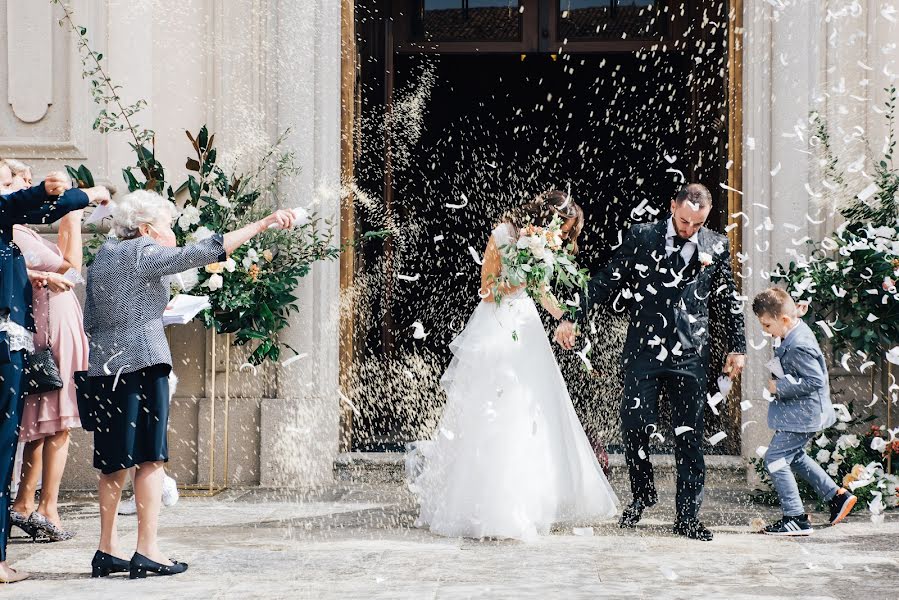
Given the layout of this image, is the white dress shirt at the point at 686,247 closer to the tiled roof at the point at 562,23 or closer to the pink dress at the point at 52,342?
the pink dress at the point at 52,342

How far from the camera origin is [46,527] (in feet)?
18.5

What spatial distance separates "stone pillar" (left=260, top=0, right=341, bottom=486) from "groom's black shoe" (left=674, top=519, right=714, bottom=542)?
264 cm

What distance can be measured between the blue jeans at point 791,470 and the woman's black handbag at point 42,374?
3644 mm

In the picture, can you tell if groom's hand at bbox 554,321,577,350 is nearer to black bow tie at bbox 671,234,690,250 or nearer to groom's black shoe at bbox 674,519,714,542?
black bow tie at bbox 671,234,690,250

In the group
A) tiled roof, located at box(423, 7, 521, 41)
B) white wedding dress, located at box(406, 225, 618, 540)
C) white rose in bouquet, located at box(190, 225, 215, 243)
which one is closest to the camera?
white wedding dress, located at box(406, 225, 618, 540)

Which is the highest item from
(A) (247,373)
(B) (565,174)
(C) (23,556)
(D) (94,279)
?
(B) (565,174)

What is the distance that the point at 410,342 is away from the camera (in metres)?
11.1

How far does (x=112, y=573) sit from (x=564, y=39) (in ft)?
18.5

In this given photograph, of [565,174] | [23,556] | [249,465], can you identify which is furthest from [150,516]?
[565,174]

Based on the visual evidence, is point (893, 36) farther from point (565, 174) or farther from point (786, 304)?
point (565, 174)

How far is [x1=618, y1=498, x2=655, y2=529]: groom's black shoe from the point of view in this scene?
19.6 feet

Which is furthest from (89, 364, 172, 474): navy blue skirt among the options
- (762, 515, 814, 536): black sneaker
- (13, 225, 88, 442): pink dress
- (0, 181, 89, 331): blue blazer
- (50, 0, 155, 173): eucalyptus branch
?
(762, 515, 814, 536): black sneaker

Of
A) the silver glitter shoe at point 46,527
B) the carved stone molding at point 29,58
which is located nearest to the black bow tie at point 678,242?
the silver glitter shoe at point 46,527

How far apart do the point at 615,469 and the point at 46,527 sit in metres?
3.88
